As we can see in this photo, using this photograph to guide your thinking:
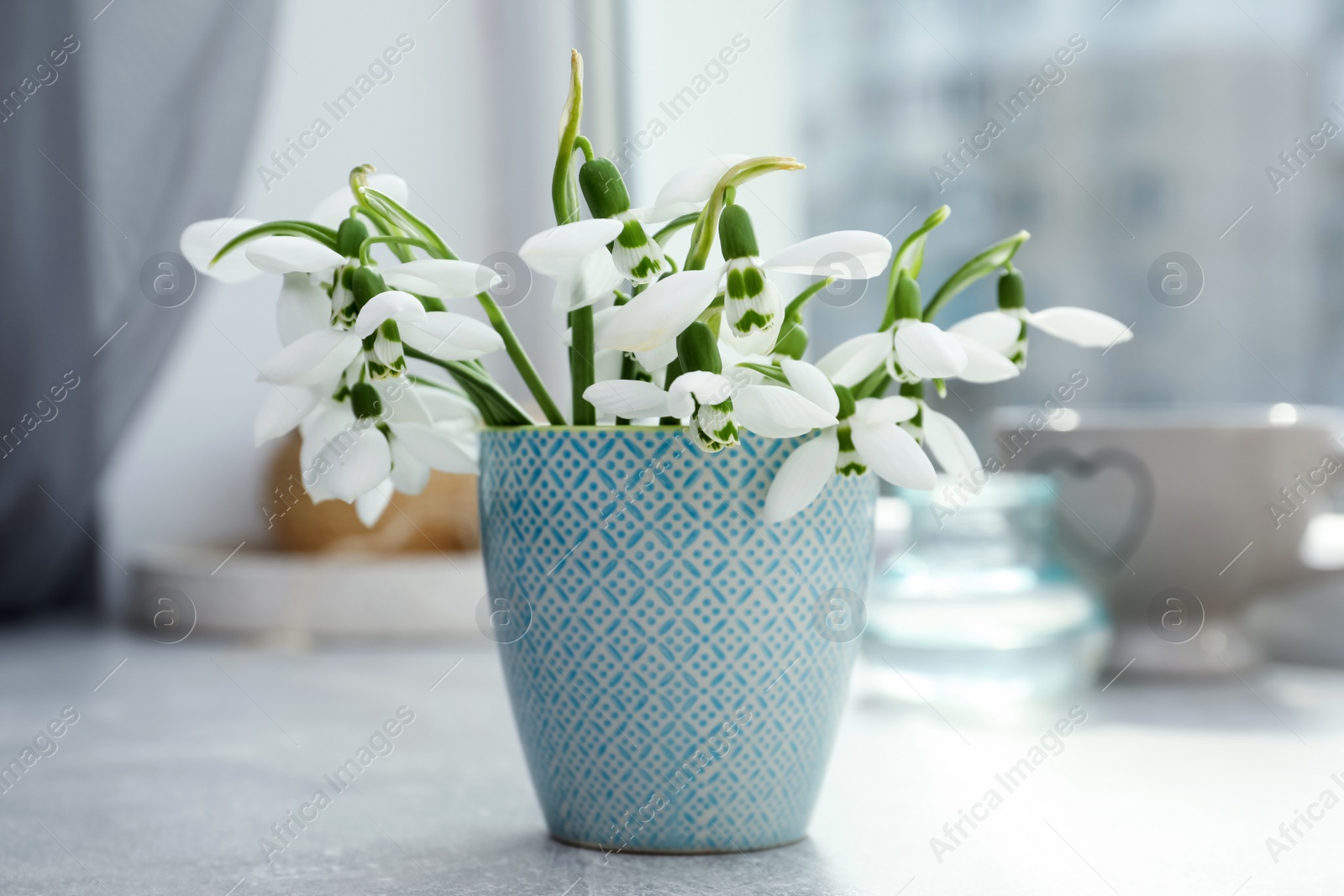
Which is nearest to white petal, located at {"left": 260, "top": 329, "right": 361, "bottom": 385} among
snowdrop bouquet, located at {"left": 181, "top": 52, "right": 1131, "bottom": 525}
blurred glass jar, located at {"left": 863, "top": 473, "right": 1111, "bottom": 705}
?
snowdrop bouquet, located at {"left": 181, "top": 52, "right": 1131, "bottom": 525}

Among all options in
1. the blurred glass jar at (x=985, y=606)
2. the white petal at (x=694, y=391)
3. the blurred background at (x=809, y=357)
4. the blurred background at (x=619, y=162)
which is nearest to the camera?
the white petal at (x=694, y=391)

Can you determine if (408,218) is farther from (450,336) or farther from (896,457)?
(896,457)

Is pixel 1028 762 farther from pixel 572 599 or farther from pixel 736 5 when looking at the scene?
pixel 736 5

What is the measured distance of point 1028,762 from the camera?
0.54 meters

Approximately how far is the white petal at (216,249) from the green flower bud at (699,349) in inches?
6.1

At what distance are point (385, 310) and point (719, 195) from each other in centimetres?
11

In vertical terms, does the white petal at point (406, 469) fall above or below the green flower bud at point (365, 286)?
below

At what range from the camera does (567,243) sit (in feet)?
1.06

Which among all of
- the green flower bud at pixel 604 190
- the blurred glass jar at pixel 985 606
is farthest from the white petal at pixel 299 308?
the blurred glass jar at pixel 985 606

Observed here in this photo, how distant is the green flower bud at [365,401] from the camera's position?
0.37 meters

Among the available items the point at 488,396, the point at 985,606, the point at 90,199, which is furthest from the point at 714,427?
the point at 90,199

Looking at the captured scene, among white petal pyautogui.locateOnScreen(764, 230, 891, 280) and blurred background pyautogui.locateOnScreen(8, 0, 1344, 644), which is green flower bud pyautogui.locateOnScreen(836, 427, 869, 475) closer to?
white petal pyautogui.locateOnScreen(764, 230, 891, 280)

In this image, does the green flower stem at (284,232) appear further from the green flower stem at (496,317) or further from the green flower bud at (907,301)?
the green flower bud at (907,301)

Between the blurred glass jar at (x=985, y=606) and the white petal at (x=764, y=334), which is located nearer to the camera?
the white petal at (x=764, y=334)
